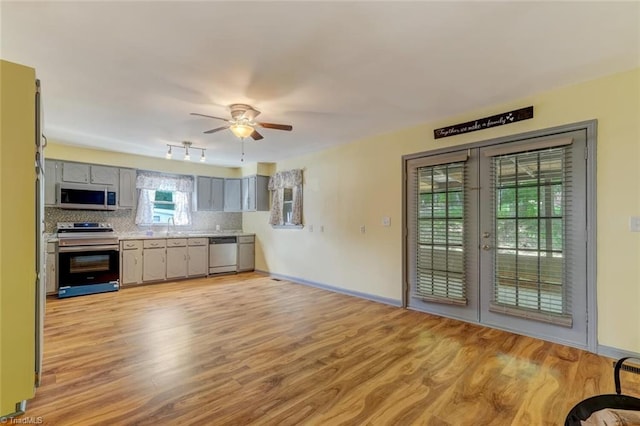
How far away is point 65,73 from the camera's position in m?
2.75

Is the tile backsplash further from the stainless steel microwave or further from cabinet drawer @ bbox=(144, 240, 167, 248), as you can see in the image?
cabinet drawer @ bbox=(144, 240, 167, 248)

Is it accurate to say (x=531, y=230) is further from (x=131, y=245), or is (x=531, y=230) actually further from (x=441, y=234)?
(x=131, y=245)

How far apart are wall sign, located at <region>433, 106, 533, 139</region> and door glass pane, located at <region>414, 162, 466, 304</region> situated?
16.0 inches

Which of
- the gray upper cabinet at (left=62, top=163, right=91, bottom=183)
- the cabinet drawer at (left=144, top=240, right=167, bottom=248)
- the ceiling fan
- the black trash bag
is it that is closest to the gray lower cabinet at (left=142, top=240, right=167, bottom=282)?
the cabinet drawer at (left=144, top=240, right=167, bottom=248)

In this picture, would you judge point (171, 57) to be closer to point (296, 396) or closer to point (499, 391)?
point (296, 396)

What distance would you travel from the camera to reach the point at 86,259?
5.21m

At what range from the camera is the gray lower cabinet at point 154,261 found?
5.92 meters

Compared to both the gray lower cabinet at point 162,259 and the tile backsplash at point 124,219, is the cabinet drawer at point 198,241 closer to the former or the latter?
the gray lower cabinet at point 162,259

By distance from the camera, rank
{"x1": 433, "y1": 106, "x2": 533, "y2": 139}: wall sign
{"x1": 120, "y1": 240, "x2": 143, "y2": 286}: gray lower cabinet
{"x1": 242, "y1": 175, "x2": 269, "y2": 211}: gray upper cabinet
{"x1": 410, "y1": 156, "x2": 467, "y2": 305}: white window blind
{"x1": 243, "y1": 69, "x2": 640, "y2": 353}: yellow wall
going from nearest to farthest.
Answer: {"x1": 243, "y1": 69, "x2": 640, "y2": 353}: yellow wall
{"x1": 433, "y1": 106, "x2": 533, "y2": 139}: wall sign
{"x1": 410, "y1": 156, "x2": 467, "y2": 305}: white window blind
{"x1": 120, "y1": 240, "x2": 143, "y2": 286}: gray lower cabinet
{"x1": 242, "y1": 175, "x2": 269, "y2": 211}: gray upper cabinet

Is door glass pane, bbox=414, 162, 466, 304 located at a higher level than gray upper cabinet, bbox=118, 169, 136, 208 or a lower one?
lower

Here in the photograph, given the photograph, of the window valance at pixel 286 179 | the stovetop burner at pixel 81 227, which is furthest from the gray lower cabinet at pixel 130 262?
the window valance at pixel 286 179

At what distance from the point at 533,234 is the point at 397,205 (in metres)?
1.70

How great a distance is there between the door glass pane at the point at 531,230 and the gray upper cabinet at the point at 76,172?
658 centimetres

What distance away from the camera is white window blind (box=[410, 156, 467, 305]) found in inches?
151
